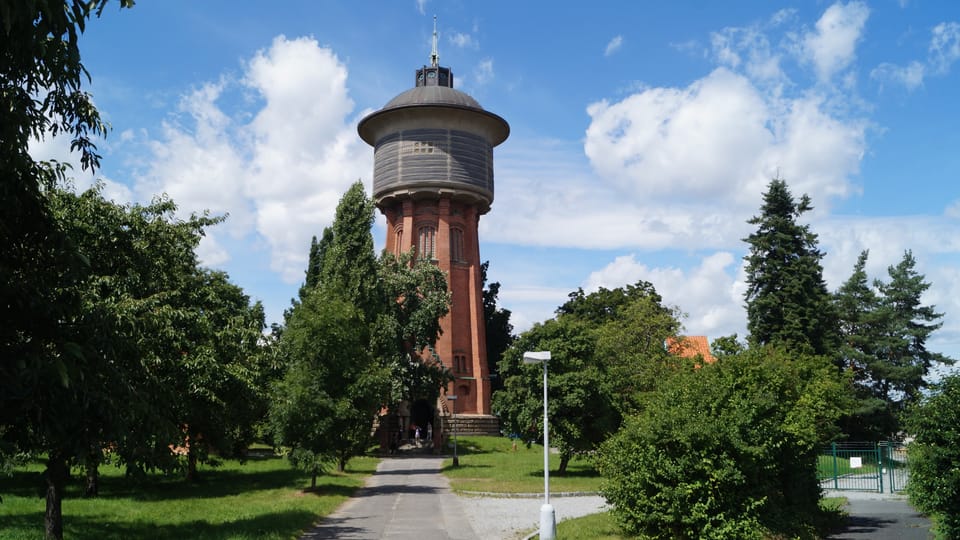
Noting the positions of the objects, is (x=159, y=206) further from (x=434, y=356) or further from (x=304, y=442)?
(x=434, y=356)

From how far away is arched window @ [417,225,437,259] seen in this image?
49.6 metres

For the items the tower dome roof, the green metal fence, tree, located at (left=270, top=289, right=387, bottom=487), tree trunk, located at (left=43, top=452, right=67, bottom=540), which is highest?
the tower dome roof

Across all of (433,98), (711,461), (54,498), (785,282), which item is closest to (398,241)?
(433,98)

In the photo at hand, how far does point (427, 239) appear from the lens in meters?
49.9

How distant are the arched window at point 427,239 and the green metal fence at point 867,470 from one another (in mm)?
26108

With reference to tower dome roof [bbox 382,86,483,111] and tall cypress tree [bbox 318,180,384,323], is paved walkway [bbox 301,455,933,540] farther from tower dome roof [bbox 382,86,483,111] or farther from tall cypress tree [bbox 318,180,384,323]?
tower dome roof [bbox 382,86,483,111]

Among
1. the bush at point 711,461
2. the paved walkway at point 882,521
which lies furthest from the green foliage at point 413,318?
the bush at point 711,461

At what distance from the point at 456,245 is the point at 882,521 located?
112 feet

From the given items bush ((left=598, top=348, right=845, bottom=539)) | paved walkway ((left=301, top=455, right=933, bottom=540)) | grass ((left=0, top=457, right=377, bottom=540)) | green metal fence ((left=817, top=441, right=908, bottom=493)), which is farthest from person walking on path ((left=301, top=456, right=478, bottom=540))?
green metal fence ((left=817, top=441, right=908, bottom=493))

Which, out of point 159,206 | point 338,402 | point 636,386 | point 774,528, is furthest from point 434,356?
point 774,528

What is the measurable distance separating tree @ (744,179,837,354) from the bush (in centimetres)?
2508

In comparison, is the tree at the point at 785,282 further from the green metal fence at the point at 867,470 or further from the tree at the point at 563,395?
the tree at the point at 563,395

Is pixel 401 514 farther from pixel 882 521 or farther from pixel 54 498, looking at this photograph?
pixel 882 521

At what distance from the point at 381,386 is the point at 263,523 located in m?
9.39
